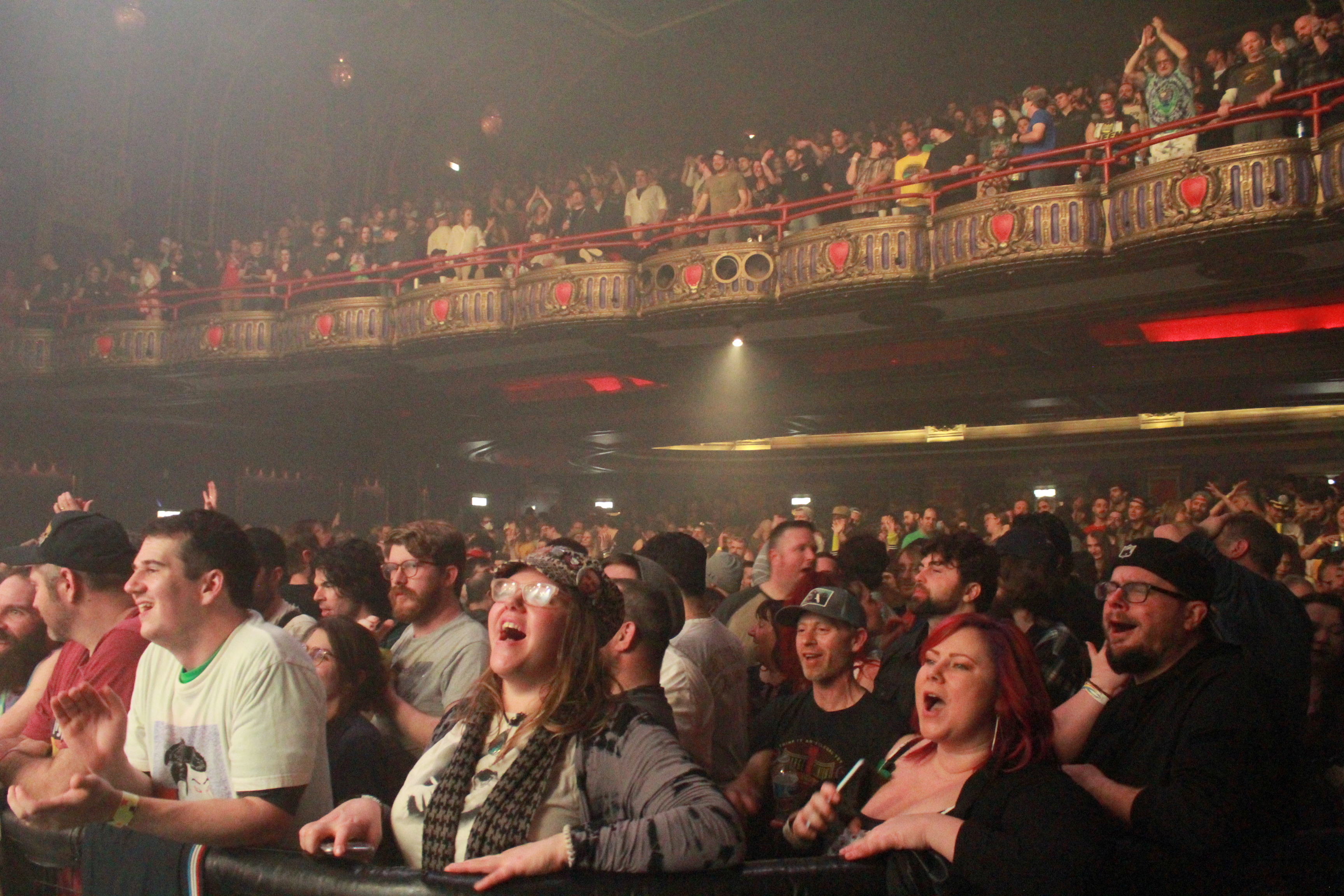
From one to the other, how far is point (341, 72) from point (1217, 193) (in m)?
16.7

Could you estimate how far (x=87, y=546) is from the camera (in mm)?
3193

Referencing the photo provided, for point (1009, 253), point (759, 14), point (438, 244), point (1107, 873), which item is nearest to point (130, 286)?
point (438, 244)

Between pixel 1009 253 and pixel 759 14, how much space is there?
10235 millimetres

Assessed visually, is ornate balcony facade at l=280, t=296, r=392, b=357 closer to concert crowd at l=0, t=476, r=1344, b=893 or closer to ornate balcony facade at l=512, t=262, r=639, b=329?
ornate balcony facade at l=512, t=262, r=639, b=329

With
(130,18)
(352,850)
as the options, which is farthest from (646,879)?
(130,18)

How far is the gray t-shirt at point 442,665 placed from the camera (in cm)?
358

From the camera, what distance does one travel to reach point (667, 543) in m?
4.20

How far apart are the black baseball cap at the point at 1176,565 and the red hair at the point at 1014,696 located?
2.13 ft

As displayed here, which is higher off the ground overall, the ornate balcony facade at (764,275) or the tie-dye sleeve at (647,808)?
the ornate balcony facade at (764,275)

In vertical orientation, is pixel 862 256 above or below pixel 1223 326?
above

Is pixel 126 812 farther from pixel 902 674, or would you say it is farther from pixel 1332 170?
pixel 1332 170

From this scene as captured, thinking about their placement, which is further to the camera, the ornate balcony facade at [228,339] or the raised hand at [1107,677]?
the ornate balcony facade at [228,339]

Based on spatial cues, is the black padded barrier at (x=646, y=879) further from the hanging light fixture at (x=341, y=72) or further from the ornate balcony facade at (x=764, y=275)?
the hanging light fixture at (x=341, y=72)

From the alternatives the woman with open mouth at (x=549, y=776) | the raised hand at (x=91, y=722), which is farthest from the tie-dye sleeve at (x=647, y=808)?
the raised hand at (x=91, y=722)
